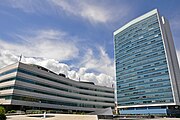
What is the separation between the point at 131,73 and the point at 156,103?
22424mm

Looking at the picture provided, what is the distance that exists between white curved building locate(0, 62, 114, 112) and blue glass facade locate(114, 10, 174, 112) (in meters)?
22.7

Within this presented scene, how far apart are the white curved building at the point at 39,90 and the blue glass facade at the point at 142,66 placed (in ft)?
74.5

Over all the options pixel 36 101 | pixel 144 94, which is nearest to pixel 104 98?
pixel 144 94

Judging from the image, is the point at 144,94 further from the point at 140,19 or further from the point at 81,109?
the point at 140,19

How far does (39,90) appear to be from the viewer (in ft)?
216

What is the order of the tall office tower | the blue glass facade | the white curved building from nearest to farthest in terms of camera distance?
the white curved building → the tall office tower → the blue glass facade

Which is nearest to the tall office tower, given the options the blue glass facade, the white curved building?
the blue glass facade

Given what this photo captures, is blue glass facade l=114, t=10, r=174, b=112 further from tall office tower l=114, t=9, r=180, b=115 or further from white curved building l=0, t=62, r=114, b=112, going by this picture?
white curved building l=0, t=62, r=114, b=112

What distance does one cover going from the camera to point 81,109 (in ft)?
292

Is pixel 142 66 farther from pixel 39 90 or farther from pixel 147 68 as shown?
pixel 39 90

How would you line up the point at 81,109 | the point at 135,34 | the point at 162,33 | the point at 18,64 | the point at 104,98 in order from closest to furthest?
the point at 18,64, the point at 162,33, the point at 81,109, the point at 135,34, the point at 104,98

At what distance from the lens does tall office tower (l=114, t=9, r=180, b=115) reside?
74.6m

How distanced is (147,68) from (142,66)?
359 cm

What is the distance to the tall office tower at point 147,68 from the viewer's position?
74625 mm
